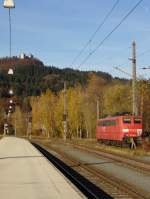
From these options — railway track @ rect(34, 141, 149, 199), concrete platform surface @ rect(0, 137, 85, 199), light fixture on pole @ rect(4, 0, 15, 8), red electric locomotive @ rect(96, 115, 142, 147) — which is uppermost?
light fixture on pole @ rect(4, 0, 15, 8)

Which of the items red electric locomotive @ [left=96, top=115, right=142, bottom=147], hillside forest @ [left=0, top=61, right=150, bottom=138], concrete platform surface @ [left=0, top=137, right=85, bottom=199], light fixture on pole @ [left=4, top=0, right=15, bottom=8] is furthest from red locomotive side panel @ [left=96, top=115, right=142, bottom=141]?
light fixture on pole @ [left=4, top=0, right=15, bottom=8]

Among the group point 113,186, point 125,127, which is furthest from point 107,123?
point 113,186

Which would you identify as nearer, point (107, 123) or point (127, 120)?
point (127, 120)

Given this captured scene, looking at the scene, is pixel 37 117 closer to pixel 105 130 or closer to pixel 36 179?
pixel 105 130

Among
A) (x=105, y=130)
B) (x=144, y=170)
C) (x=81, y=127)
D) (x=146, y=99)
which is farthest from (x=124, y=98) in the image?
(x=144, y=170)

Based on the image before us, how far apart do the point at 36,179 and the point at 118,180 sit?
15.1 feet

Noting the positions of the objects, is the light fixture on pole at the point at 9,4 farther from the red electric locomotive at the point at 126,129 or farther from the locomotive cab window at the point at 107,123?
the locomotive cab window at the point at 107,123

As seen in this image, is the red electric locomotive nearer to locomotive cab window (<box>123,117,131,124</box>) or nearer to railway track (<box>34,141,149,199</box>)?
locomotive cab window (<box>123,117,131,124</box>)

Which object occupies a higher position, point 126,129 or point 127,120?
point 127,120

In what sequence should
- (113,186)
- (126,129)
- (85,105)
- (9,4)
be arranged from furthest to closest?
(85,105)
(126,129)
(113,186)
(9,4)

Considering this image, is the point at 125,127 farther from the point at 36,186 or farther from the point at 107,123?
the point at 36,186

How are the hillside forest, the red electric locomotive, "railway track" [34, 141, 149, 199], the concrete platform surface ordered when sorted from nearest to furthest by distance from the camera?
1. the concrete platform surface
2. "railway track" [34, 141, 149, 199]
3. the red electric locomotive
4. the hillside forest

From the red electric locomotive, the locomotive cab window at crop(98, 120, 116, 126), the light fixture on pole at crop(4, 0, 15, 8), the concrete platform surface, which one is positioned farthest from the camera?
the locomotive cab window at crop(98, 120, 116, 126)

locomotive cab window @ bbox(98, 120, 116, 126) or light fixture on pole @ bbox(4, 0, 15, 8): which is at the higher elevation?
light fixture on pole @ bbox(4, 0, 15, 8)
